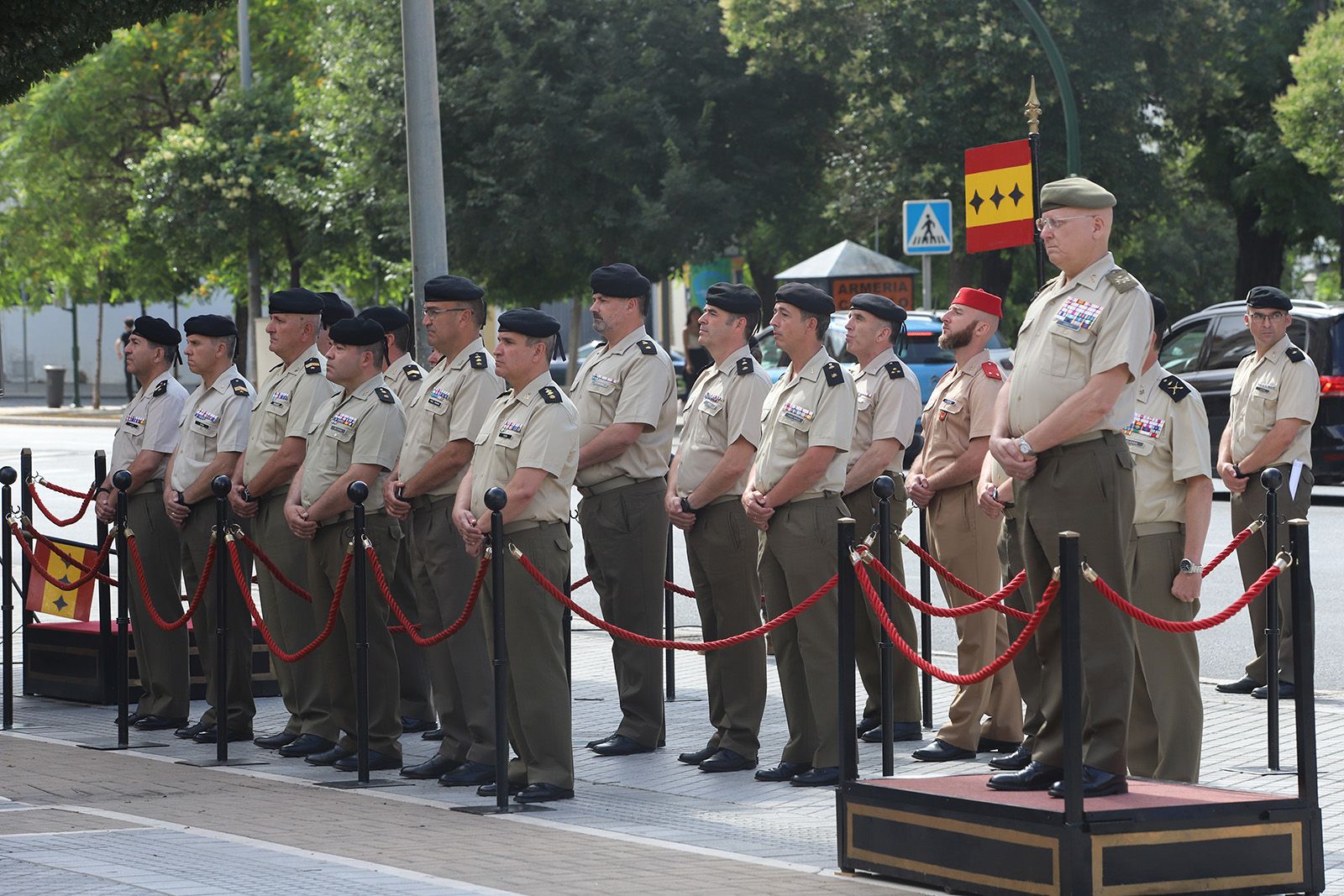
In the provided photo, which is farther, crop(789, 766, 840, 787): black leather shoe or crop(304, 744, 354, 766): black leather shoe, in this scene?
crop(304, 744, 354, 766): black leather shoe

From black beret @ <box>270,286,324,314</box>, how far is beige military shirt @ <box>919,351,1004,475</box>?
125 inches

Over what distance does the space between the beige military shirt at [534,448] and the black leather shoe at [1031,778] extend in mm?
2512

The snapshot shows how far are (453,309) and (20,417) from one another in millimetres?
37131

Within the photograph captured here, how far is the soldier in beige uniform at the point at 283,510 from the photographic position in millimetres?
9586

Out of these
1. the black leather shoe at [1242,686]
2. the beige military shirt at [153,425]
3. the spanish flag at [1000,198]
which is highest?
the spanish flag at [1000,198]

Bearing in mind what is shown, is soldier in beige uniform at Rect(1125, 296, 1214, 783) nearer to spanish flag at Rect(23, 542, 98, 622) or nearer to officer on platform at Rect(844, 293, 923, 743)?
officer on platform at Rect(844, 293, 923, 743)

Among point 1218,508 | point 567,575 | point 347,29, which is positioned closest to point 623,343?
point 567,575

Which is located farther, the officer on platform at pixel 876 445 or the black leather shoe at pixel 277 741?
the black leather shoe at pixel 277 741

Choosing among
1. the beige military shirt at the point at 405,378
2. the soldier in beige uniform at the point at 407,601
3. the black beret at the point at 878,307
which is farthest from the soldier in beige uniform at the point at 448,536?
the black beret at the point at 878,307

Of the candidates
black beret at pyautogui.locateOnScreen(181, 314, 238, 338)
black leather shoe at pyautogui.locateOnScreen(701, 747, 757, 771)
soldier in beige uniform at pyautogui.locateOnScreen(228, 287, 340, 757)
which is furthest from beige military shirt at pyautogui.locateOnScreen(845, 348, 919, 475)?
black beret at pyautogui.locateOnScreen(181, 314, 238, 338)

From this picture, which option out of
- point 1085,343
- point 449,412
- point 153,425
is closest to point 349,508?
point 449,412

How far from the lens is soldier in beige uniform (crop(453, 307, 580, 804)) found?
322 inches

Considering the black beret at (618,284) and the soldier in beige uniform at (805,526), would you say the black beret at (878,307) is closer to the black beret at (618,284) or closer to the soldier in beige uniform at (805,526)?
the soldier in beige uniform at (805,526)

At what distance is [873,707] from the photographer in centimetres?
963
